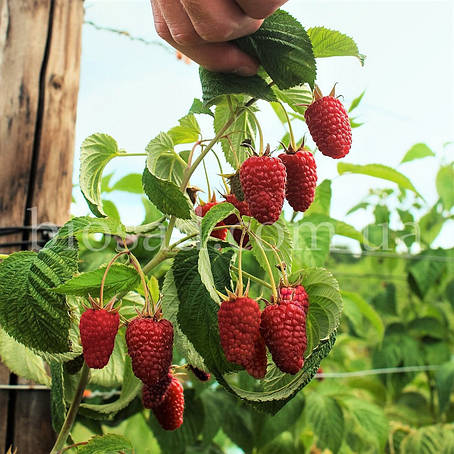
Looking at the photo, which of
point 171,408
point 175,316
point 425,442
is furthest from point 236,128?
point 425,442

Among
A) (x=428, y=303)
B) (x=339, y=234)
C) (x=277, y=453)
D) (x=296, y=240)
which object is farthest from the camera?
(x=428, y=303)

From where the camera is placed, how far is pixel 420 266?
198 centimetres

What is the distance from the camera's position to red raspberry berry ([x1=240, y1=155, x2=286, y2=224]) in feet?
2.10

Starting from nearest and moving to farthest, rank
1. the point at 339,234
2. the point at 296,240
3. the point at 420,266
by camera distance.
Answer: the point at 296,240
the point at 339,234
the point at 420,266

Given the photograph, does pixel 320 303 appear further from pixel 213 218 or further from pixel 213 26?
pixel 213 26

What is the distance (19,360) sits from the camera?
950mm

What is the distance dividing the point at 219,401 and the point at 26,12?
Result: 0.89 m

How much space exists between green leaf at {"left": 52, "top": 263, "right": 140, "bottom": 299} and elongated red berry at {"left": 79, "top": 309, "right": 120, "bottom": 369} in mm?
32

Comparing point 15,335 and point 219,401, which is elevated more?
point 15,335

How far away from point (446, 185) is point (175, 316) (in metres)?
1.54

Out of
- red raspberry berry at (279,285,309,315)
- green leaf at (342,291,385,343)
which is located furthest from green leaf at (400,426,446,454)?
red raspberry berry at (279,285,309,315)

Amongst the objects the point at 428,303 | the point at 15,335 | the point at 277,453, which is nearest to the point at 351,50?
the point at 15,335

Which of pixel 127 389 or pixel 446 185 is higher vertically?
pixel 446 185

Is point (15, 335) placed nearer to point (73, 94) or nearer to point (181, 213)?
point (181, 213)
